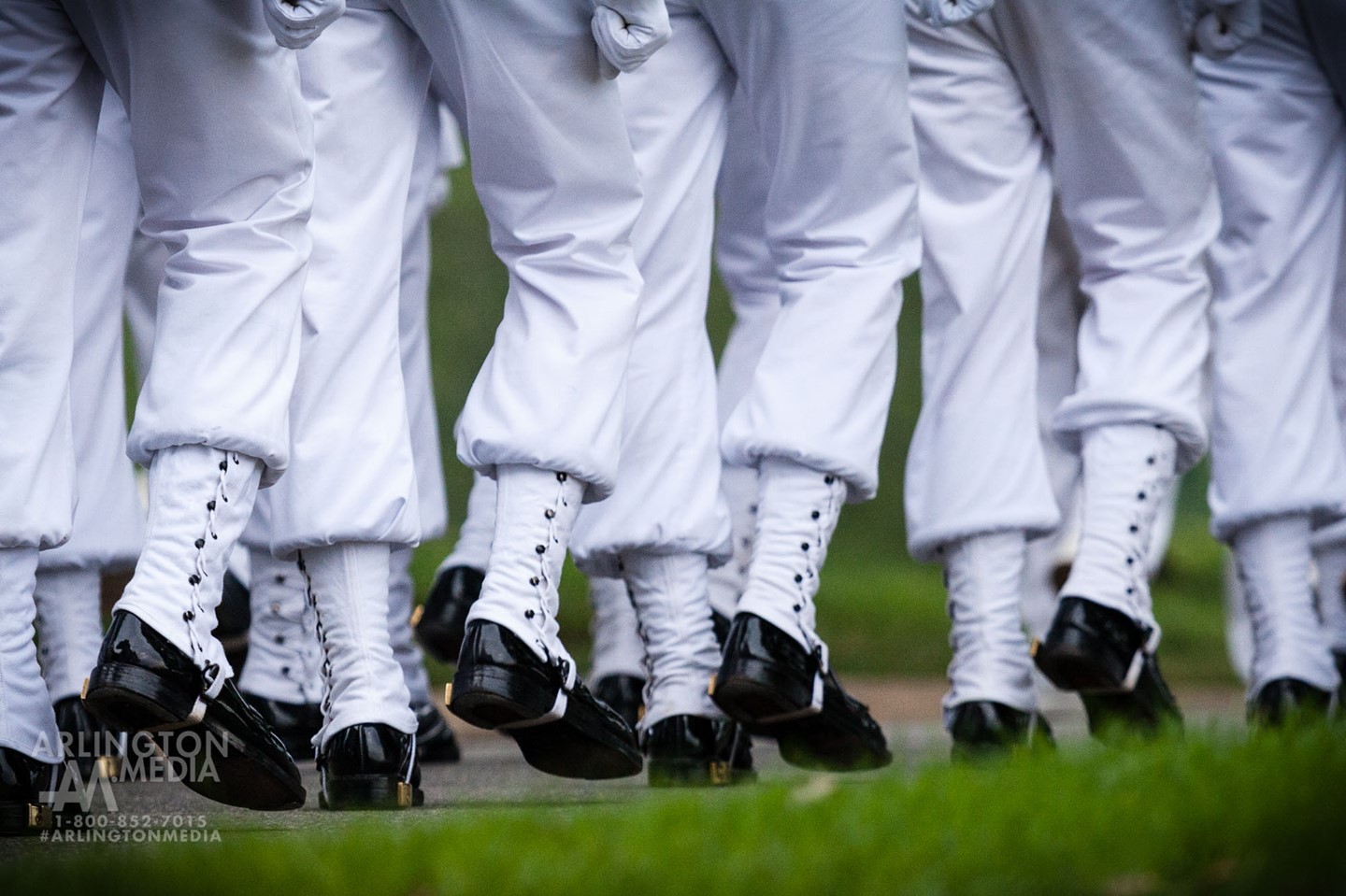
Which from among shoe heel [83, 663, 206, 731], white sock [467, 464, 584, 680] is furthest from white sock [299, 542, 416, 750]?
shoe heel [83, 663, 206, 731]

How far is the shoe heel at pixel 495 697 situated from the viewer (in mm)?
2320

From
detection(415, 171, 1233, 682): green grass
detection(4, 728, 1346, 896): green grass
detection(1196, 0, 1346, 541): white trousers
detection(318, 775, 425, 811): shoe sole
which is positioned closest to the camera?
detection(4, 728, 1346, 896): green grass

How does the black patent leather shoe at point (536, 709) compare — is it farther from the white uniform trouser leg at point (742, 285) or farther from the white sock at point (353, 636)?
the white uniform trouser leg at point (742, 285)

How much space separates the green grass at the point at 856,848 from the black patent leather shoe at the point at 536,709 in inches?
24.2

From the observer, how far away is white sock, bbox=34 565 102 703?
2.79m

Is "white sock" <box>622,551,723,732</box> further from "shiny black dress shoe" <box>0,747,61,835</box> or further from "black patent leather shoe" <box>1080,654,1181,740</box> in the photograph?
"shiny black dress shoe" <box>0,747,61,835</box>

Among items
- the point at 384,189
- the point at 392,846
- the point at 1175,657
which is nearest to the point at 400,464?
the point at 384,189

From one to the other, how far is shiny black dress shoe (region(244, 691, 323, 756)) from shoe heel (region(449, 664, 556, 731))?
701 mm

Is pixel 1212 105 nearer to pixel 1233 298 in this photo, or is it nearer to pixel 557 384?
pixel 1233 298

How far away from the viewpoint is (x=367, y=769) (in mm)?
2332

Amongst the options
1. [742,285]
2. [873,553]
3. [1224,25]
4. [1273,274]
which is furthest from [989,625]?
[873,553]

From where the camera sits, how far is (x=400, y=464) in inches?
97.0

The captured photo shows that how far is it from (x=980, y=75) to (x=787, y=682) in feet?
4.21

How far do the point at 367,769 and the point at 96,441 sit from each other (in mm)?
936
